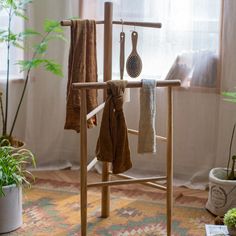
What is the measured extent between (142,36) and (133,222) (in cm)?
123

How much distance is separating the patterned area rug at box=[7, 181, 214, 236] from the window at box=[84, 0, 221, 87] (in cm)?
84

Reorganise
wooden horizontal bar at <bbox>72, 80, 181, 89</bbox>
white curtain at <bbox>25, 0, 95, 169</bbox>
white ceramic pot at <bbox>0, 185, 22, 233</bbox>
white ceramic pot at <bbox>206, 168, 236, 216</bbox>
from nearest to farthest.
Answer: wooden horizontal bar at <bbox>72, 80, 181, 89</bbox>, white ceramic pot at <bbox>0, 185, 22, 233</bbox>, white ceramic pot at <bbox>206, 168, 236, 216</bbox>, white curtain at <bbox>25, 0, 95, 169</bbox>

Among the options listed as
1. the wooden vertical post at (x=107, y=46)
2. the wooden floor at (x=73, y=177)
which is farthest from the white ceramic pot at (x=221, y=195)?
the wooden vertical post at (x=107, y=46)

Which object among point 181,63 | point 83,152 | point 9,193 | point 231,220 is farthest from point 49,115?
point 231,220

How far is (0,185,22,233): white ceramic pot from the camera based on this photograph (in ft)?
7.70

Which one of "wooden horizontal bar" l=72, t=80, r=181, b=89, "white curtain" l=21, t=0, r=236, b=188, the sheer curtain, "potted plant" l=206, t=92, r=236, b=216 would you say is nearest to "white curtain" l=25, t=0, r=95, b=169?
"white curtain" l=21, t=0, r=236, b=188

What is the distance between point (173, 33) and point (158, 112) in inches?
20.7

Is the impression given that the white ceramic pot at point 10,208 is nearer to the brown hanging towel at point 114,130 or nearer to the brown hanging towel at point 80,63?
the brown hanging towel at point 80,63

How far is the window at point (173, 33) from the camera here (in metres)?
2.95

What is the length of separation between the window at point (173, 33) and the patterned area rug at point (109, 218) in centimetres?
84

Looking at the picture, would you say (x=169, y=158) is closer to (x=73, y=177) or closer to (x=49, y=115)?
(x=73, y=177)

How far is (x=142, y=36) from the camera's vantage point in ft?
10.1

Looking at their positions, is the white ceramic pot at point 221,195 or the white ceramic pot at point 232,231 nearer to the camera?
the white ceramic pot at point 232,231

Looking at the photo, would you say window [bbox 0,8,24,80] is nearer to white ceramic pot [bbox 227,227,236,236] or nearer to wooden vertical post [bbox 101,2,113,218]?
wooden vertical post [bbox 101,2,113,218]
